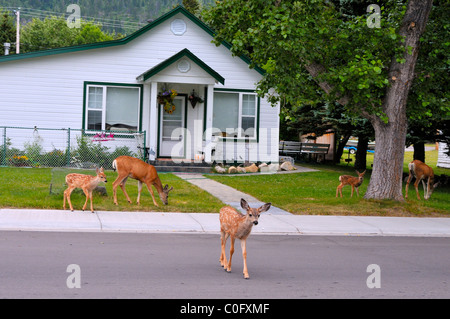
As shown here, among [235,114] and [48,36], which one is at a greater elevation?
[48,36]

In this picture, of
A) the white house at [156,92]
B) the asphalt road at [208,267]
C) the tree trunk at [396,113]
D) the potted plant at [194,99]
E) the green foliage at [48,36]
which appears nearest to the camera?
the asphalt road at [208,267]

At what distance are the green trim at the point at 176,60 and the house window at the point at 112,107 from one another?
1012mm

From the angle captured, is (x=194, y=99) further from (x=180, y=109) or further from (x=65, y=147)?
(x=65, y=147)

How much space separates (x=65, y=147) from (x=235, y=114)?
7207mm

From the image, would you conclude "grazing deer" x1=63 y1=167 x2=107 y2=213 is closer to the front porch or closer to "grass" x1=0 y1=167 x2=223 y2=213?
"grass" x1=0 y1=167 x2=223 y2=213

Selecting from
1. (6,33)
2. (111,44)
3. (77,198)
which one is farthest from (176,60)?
(6,33)

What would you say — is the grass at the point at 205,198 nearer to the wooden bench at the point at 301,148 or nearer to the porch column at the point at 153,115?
the porch column at the point at 153,115

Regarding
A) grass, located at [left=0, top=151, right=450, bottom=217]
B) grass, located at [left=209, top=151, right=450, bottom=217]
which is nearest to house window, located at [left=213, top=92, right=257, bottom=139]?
grass, located at [left=209, top=151, right=450, bottom=217]

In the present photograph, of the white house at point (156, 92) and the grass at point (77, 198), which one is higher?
the white house at point (156, 92)

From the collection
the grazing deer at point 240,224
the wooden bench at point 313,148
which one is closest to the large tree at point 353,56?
the grazing deer at point 240,224

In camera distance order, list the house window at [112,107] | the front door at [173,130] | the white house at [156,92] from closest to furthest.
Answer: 1. the white house at [156,92]
2. the house window at [112,107]
3. the front door at [173,130]

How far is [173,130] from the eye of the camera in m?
24.3

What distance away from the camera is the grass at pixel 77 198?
43.8 feet

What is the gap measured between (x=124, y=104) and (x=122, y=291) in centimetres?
1718
